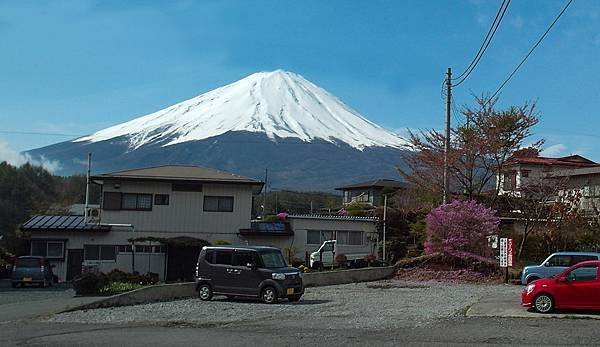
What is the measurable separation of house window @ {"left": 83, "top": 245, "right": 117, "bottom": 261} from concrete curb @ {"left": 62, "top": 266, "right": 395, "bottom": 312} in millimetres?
13612

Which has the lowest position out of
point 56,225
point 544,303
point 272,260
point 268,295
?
point 268,295

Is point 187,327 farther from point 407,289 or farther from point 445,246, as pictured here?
point 445,246

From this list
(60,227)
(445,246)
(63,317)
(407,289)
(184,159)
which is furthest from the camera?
(184,159)

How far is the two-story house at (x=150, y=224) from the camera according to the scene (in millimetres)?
34906

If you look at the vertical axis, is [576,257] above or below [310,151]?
below

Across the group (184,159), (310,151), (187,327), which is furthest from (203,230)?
(310,151)

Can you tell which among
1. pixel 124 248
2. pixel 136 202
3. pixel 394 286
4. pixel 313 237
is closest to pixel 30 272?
pixel 124 248

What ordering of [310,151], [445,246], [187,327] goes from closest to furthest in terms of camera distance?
[187,327], [445,246], [310,151]

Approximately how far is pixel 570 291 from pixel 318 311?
18.1 feet

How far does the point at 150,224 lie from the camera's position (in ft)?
121

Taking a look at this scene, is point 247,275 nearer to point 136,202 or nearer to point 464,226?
point 464,226

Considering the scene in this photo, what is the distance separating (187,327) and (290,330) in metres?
2.25

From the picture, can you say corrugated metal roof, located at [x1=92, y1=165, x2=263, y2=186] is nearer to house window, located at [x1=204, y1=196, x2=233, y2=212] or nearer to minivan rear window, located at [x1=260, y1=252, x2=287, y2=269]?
house window, located at [x1=204, y1=196, x2=233, y2=212]

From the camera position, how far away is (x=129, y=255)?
35.5 meters
